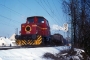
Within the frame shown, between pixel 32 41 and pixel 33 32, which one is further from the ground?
pixel 33 32

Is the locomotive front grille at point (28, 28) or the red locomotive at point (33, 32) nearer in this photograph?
the red locomotive at point (33, 32)

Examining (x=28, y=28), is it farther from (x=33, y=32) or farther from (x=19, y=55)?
(x=19, y=55)

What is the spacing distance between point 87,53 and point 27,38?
8297 mm

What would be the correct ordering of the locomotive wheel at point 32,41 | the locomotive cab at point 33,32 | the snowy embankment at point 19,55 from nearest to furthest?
the snowy embankment at point 19,55 < the locomotive wheel at point 32,41 < the locomotive cab at point 33,32

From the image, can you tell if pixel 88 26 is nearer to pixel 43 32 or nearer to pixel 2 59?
pixel 43 32

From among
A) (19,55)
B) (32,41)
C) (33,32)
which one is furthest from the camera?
(33,32)

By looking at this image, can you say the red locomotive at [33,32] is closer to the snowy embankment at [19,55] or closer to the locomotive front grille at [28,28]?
the locomotive front grille at [28,28]

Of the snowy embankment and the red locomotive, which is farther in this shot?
the red locomotive

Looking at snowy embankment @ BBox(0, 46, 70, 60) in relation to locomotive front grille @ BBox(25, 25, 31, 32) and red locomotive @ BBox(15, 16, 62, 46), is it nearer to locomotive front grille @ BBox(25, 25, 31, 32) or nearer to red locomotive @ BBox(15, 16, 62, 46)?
red locomotive @ BBox(15, 16, 62, 46)

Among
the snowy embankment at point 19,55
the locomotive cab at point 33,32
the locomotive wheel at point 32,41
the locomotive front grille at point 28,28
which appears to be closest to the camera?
the snowy embankment at point 19,55

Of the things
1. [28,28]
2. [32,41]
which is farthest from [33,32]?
[32,41]

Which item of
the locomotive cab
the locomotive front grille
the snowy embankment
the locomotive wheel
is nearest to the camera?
the snowy embankment

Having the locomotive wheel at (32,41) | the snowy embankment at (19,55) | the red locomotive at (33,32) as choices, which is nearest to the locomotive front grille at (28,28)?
the red locomotive at (33,32)

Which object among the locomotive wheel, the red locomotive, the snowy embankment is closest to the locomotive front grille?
the red locomotive
